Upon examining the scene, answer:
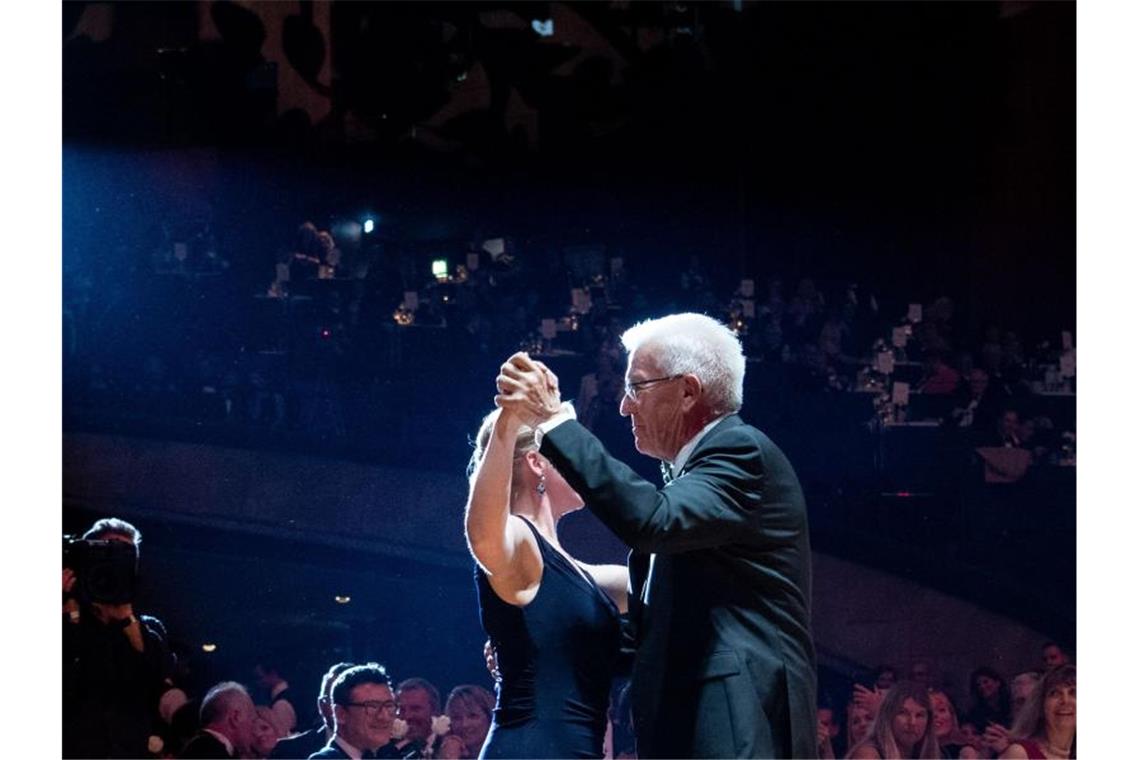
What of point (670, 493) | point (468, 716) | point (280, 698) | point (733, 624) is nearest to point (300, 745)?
point (280, 698)

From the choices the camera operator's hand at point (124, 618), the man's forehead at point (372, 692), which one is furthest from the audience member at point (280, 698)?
the camera operator's hand at point (124, 618)

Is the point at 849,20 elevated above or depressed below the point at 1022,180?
above

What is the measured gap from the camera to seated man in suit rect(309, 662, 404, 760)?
4281 mm

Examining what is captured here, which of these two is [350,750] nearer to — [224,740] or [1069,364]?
[224,740]

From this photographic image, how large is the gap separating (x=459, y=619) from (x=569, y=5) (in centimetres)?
199

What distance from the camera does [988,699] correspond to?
4.64 m

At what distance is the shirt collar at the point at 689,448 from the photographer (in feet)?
7.23

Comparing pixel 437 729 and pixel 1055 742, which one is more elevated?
pixel 437 729

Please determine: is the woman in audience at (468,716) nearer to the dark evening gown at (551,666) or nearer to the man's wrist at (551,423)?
the dark evening gown at (551,666)

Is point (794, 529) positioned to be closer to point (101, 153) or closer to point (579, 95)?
point (579, 95)

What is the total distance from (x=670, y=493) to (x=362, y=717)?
253cm

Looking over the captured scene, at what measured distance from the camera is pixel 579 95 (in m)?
4.65

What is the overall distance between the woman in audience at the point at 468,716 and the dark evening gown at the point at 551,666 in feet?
6.72
